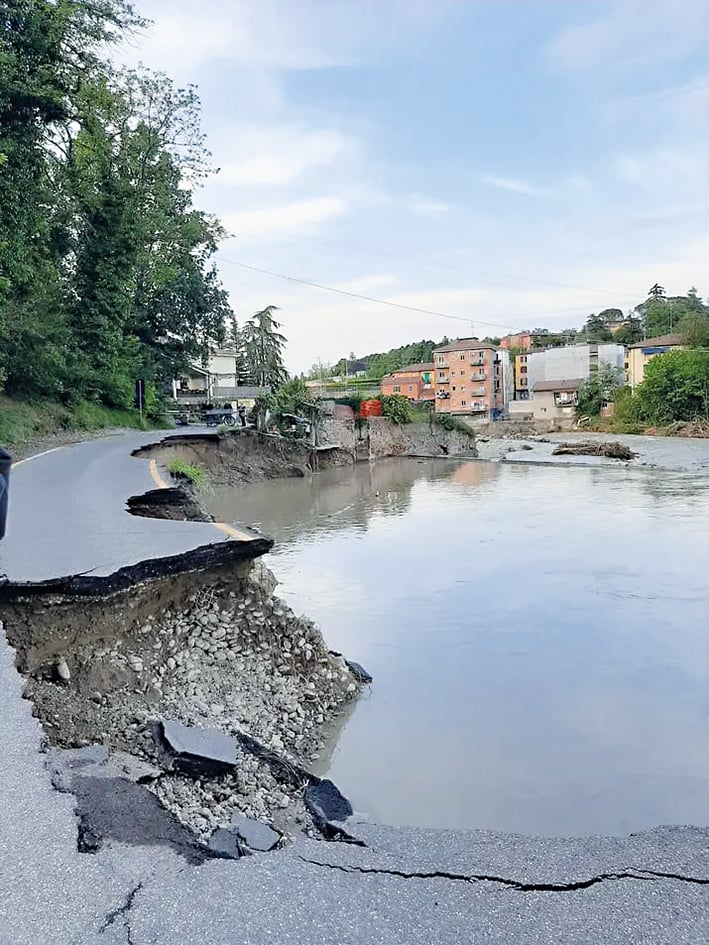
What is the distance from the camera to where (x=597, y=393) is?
69.5m

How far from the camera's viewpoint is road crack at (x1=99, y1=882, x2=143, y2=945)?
2.58 m

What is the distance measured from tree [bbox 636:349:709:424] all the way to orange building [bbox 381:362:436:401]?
1158 inches

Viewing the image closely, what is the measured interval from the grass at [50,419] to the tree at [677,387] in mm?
42826

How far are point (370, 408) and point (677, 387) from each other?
26599 millimetres

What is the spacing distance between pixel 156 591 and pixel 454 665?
410 cm

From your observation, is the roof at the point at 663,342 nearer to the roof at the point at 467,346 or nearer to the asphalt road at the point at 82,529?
the roof at the point at 467,346

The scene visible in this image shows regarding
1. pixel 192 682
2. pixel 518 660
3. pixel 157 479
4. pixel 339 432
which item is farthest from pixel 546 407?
pixel 192 682

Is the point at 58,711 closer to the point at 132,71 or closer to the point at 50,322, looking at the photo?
the point at 50,322

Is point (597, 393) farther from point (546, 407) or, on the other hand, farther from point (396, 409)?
point (396, 409)

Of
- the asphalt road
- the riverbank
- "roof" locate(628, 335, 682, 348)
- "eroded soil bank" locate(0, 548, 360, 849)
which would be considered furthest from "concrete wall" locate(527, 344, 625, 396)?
"eroded soil bank" locate(0, 548, 360, 849)

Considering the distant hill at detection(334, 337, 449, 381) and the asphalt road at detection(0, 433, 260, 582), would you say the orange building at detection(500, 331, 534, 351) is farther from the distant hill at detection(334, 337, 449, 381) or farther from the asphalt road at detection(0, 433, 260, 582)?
the asphalt road at detection(0, 433, 260, 582)

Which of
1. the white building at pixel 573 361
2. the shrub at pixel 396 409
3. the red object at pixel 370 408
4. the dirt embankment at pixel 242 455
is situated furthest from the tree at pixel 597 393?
the dirt embankment at pixel 242 455

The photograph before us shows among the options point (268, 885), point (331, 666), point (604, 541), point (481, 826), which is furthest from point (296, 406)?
point (268, 885)

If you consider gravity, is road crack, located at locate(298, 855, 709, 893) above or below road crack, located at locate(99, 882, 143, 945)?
below
